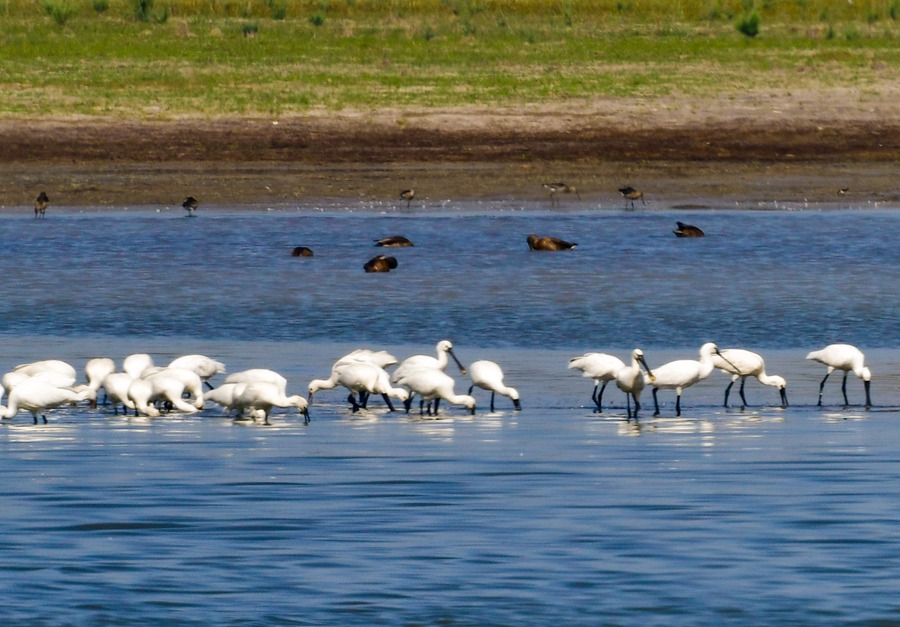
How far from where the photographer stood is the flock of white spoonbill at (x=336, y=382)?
11727 millimetres

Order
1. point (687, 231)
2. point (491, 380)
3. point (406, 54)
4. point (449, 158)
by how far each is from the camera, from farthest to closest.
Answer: point (406, 54), point (449, 158), point (687, 231), point (491, 380)

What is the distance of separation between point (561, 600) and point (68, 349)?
26.1 feet

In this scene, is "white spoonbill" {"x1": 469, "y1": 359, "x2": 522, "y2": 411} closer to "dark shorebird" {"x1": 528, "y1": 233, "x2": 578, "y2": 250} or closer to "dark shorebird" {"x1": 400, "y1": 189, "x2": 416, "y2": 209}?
"dark shorebird" {"x1": 528, "y1": 233, "x2": 578, "y2": 250}

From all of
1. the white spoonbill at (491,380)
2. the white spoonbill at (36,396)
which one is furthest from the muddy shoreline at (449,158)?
the white spoonbill at (36,396)

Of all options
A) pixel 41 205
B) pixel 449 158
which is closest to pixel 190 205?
pixel 41 205

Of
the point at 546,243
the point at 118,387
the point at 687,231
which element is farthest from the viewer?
the point at 687,231

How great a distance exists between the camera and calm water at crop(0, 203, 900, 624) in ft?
25.4

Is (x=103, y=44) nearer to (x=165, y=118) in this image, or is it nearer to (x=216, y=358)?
(x=165, y=118)

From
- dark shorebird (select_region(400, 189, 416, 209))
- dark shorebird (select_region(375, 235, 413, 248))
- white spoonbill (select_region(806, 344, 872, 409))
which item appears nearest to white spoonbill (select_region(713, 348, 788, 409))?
white spoonbill (select_region(806, 344, 872, 409))

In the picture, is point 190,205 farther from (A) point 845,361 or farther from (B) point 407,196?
(A) point 845,361

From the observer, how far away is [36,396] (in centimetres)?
1162

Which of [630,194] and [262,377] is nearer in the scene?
[262,377]

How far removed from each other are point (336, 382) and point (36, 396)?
179cm

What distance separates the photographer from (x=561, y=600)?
24.9 feet
